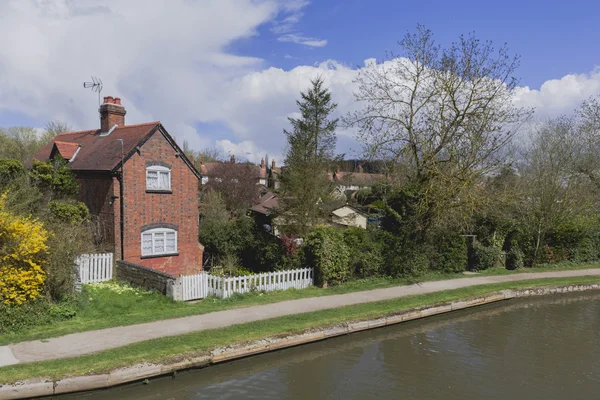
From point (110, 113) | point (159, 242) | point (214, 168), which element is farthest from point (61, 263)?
point (214, 168)

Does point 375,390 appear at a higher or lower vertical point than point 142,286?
lower

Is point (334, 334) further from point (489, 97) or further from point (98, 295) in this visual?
point (489, 97)

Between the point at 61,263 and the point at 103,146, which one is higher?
the point at 103,146

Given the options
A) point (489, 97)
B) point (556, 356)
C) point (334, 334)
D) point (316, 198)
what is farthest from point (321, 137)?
point (556, 356)

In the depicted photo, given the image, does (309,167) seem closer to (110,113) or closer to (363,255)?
(363,255)

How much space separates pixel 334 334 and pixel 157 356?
5219 mm

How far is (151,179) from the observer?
1856 centimetres

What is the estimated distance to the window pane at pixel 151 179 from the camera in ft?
60.4

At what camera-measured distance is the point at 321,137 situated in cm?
1939

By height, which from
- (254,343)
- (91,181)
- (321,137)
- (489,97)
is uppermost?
(489,97)

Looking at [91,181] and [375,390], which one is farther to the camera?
[91,181]

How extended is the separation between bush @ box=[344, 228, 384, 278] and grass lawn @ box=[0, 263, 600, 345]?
984mm

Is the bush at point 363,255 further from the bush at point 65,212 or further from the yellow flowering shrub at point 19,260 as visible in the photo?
the yellow flowering shrub at point 19,260

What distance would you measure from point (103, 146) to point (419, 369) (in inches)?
693
